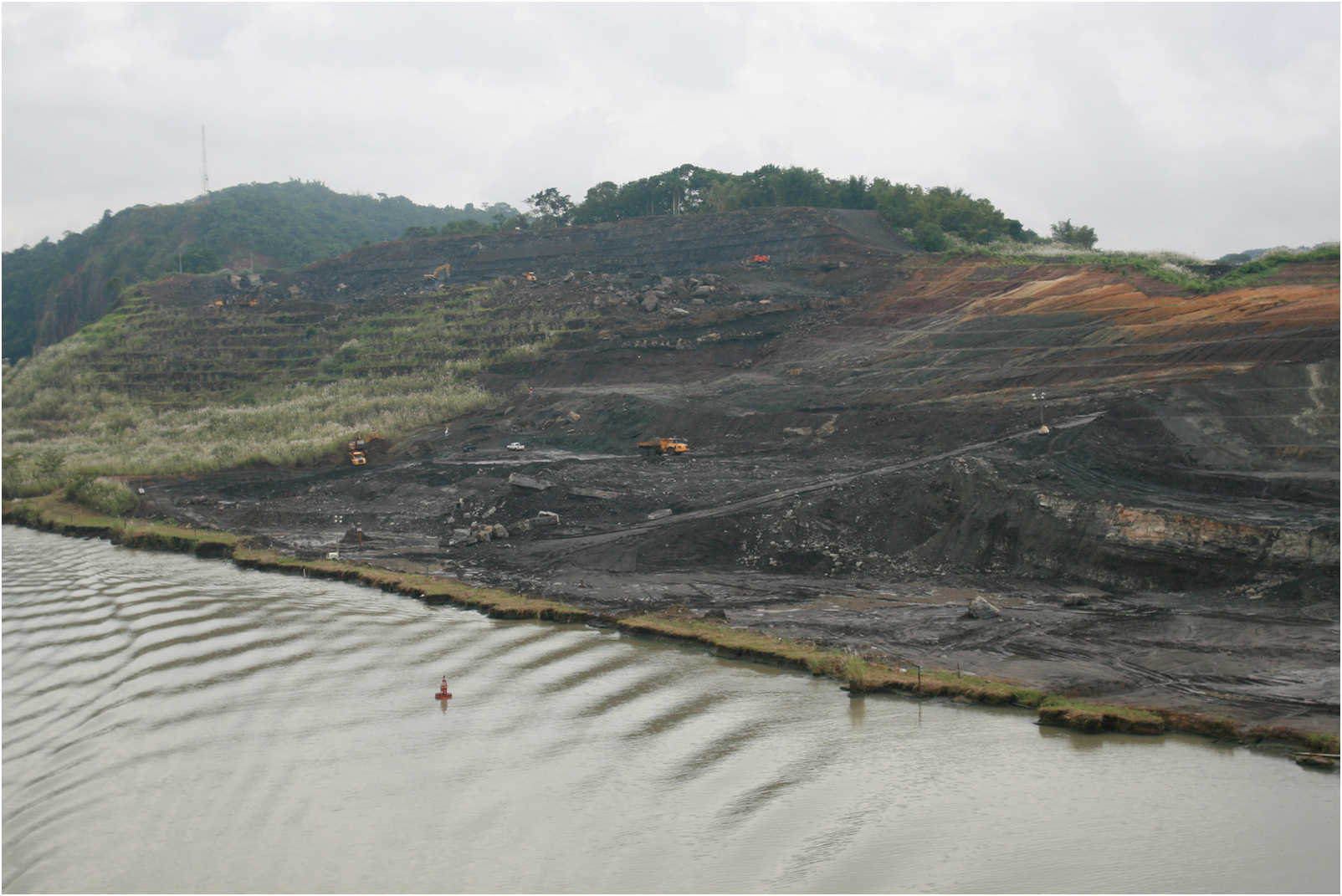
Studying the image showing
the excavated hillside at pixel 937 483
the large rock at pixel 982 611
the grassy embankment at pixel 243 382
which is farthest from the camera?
the grassy embankment at pixel 243 382

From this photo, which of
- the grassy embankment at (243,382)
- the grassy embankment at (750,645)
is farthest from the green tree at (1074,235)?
the grassy embankment at (750,645)

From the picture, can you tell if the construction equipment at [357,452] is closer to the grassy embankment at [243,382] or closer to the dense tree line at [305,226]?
the grassy embankment at [243,382]

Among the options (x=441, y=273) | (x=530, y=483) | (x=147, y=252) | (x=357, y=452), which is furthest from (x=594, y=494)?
(x=147, y=252)

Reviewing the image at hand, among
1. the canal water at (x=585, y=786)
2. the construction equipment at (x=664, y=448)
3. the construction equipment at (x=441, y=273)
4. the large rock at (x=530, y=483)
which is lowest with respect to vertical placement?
the canal water at (x=585, y=786)

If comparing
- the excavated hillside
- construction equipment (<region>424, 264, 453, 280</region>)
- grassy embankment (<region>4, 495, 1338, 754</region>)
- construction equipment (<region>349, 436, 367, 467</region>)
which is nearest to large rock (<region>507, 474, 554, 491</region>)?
the excavated hillside

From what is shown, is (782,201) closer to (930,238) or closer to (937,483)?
(930,238)

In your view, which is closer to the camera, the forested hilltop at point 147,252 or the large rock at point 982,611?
the large rock at point 982,611

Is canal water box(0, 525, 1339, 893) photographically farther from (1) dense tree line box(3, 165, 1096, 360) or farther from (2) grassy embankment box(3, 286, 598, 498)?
(1) dense tree line box(3, 165, 1096, 360)

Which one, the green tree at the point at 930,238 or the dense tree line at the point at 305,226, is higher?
the dense tree line at the point at 305,226
